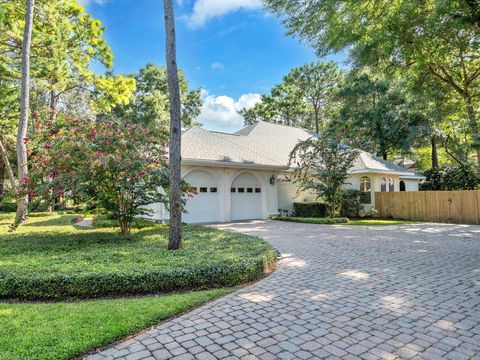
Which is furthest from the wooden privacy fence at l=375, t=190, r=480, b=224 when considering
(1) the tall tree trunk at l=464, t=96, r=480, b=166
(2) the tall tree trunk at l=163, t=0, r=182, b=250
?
(2) the tall tree trunk at l=163, t=0, r=182, b=250

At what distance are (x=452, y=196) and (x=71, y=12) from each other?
19.8 meters

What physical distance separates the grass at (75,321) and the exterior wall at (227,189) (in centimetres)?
856

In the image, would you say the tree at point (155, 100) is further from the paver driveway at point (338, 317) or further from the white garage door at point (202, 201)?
the paver driveway at point (338, 317)

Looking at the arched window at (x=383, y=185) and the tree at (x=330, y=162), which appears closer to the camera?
the tree at (x=330, y=162)

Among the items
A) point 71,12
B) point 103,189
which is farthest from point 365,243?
point 71,12

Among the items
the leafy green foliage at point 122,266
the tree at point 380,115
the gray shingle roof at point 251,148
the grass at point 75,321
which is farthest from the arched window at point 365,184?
the grass at point 75,321

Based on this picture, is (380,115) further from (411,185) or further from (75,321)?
(75,321)

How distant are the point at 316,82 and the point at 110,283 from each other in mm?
33075

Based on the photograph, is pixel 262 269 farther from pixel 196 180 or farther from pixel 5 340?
pixel 196 180

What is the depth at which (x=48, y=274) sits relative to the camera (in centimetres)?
485

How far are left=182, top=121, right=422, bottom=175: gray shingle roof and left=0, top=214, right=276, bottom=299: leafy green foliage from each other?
6696mm

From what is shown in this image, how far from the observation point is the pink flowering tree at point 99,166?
26.2ft

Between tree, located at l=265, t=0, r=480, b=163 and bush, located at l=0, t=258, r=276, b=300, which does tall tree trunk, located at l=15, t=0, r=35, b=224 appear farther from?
tree, located at l=265, t=0, r=480, b=163

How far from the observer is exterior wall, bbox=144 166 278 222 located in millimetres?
14162
